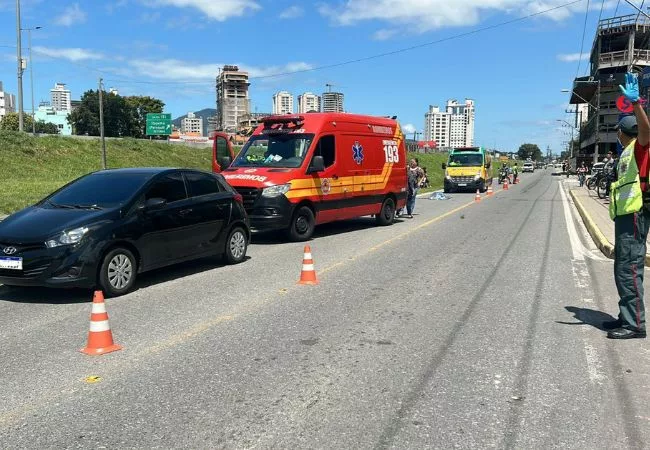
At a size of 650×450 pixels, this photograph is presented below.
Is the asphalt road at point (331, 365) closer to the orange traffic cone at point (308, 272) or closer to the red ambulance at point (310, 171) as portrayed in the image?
the orange traffic cone at point (308, 272)

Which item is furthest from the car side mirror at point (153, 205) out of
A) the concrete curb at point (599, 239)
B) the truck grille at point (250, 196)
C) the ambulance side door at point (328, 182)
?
the concrete curb at point (599, 239)

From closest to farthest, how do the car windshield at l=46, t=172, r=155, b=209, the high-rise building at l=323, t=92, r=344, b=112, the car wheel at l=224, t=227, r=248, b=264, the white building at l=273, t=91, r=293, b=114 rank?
the car windshield at l=46, t=172, r=155, b=209 < the car wheel at l=224, t=227, r=248, b=264 < the high-rise building at l=323, t=92, r=344, b=112 < the white building at l=273, t=91, r=293, b=114

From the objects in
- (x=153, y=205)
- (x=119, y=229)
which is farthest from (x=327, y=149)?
(x=119, y=229)

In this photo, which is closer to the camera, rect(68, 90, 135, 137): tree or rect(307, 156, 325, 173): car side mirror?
rect(307, 156, 325, 173): car side mirror

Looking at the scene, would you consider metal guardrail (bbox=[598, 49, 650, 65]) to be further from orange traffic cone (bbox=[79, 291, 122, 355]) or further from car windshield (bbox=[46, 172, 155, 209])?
orange traffic cone (bbox=[79, 291, 122, 355])

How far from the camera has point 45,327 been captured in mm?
5602

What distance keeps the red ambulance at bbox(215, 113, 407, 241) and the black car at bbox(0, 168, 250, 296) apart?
2071mm

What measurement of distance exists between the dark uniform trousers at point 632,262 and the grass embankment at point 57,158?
52.6ft

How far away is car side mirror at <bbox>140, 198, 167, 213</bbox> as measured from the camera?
734 centimetres

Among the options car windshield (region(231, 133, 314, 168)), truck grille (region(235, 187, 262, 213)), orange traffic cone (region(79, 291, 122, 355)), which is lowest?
orange traffic cone (region(79, 291, 122, 355))

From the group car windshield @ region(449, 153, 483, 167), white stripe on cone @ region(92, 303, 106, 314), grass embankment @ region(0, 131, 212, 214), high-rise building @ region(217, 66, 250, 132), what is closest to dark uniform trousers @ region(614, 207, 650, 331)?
white stripe on cone @ region(92, 303, 106, 314)

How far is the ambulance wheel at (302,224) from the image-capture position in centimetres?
1170

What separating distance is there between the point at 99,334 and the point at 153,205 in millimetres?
2829

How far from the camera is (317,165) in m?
11.7
